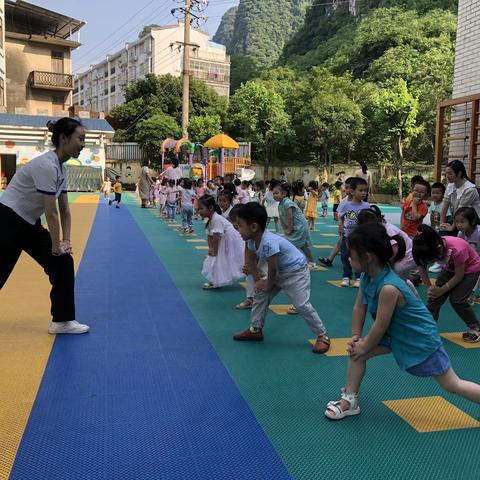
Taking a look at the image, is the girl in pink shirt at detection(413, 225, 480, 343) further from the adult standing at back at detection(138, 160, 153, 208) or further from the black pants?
the adult standing at back at detection(138, 160, 153, 208)

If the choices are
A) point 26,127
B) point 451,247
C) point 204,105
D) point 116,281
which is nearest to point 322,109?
point 204,105

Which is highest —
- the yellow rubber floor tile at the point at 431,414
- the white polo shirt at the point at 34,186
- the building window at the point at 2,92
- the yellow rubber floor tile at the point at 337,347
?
the building window at the point at 2,92

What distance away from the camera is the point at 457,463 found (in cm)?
256

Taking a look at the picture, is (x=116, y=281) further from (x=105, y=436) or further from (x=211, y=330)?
(x=105, y=436)

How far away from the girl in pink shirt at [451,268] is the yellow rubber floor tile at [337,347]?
2.54 ft

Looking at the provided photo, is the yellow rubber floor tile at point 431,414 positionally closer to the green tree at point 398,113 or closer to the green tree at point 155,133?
the green tree at point 398,113

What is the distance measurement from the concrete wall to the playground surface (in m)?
33.3

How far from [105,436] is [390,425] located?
61.8 inches

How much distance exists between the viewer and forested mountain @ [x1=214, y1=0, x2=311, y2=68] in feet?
308

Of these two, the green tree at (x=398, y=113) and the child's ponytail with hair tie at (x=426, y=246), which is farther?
the green tree at (x=398, y=113)

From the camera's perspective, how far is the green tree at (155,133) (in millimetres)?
35875

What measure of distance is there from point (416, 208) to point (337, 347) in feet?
10.6

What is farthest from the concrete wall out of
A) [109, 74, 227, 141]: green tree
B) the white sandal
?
the white sandal

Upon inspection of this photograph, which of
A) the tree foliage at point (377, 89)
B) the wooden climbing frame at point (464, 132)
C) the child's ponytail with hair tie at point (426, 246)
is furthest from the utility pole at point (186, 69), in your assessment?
the child's ponytail with hair tie at point (426, 246)
